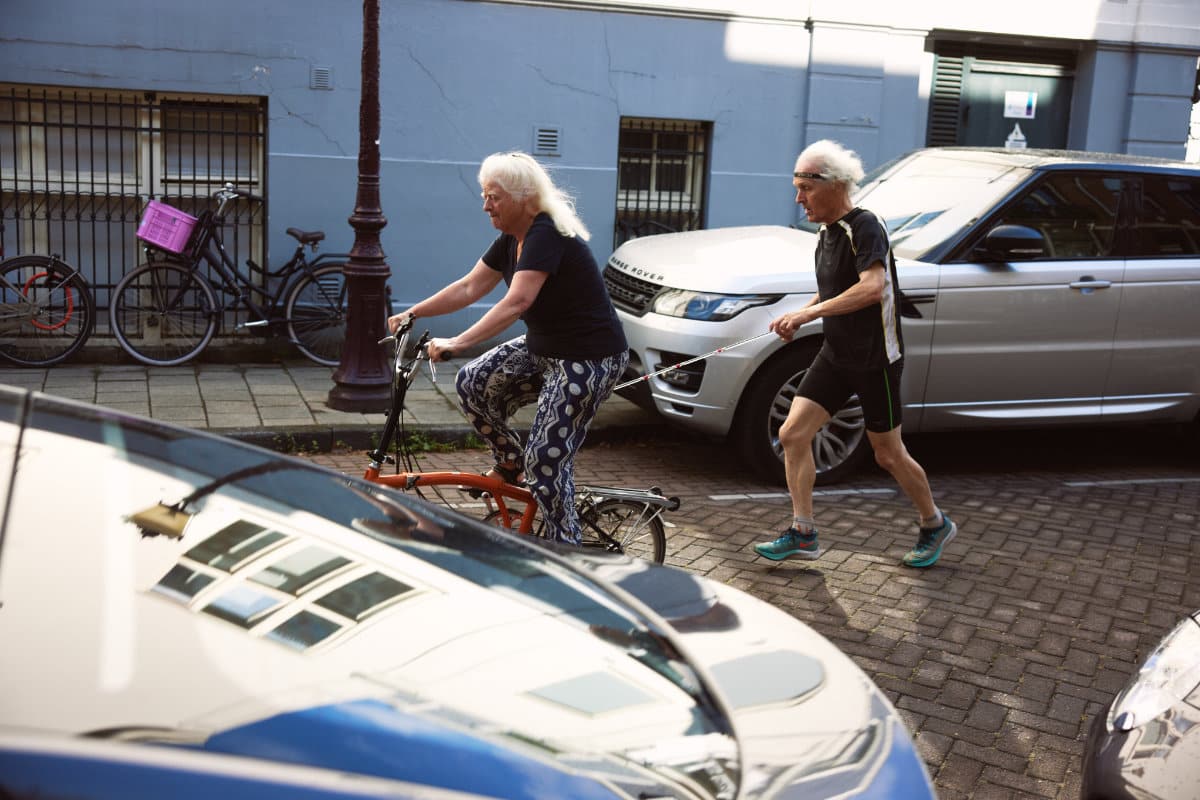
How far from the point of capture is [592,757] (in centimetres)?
173

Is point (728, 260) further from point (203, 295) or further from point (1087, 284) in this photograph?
point (203, 295)

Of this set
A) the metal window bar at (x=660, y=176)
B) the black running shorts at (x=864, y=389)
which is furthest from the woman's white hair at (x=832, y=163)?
the metal window bar at (x=660, y=176)

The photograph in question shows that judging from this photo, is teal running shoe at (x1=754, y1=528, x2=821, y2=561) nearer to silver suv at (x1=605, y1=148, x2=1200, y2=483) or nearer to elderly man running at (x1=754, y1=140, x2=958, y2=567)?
elderly man running at (x1=754, y1=140, x2=958, y2=567)

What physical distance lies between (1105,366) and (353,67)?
639 centimetres

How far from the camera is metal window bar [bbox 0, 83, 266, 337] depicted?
10.4 metres

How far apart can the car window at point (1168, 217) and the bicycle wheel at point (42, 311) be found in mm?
7106

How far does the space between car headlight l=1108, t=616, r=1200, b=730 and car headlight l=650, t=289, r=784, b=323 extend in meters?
3.89

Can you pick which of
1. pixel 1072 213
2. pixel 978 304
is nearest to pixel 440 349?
pixel 978 304

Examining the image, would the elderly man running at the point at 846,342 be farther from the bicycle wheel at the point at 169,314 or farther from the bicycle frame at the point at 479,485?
the bicycle wheel at the point at 169,314

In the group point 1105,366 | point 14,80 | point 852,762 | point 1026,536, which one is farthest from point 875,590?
point 14,80

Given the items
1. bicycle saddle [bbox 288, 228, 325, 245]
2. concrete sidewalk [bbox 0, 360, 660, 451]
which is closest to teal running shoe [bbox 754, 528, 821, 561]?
concrete sidewalk [bbox 0, 360, 660, 451]

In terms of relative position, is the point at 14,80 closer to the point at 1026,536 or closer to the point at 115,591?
the point at 1026,536

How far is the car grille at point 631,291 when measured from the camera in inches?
296

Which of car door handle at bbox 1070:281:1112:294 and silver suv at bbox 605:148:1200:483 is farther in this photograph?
car door handle at bbox 1070:281:1112:294
